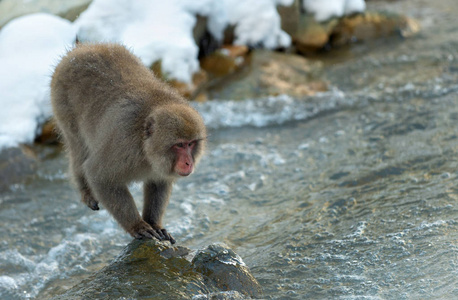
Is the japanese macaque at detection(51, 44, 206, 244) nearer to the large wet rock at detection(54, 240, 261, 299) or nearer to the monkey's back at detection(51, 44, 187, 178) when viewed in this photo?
the monkey's back at detection(51, 44, 187, 178)

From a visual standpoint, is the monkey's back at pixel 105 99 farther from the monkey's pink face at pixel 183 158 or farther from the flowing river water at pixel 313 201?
the flowing river water at pixel 313 201

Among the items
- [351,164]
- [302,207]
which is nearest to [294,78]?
[351,164]

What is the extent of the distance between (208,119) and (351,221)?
11.7ft

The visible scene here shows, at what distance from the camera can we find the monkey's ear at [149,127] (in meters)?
4.35

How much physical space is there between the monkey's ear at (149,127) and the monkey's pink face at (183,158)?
21 cm

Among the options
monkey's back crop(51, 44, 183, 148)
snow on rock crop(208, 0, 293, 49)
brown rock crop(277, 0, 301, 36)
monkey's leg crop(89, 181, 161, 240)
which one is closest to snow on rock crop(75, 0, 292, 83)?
snow on rock crop(208, 0, 293, 49)

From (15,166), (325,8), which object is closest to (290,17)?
(325,8)

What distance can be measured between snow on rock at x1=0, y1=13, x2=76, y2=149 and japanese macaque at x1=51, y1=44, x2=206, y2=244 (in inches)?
95.3

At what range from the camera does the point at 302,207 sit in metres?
5.89

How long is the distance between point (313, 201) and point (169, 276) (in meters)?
2.10

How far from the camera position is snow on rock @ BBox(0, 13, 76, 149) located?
25.2ft

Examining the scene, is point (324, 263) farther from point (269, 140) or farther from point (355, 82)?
point (355, 82)

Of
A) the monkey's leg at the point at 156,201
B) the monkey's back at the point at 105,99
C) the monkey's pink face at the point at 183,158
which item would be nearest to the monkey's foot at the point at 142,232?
the monkey's leg at the point at 156,201

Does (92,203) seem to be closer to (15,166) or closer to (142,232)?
(142,232)
